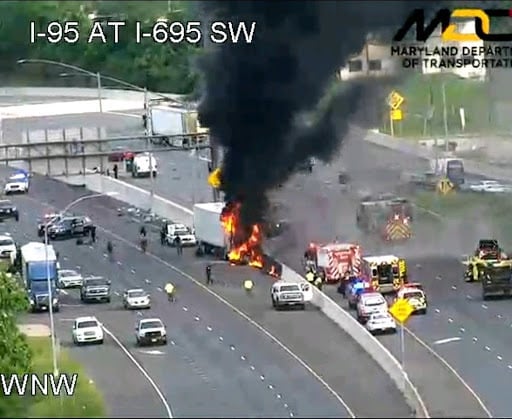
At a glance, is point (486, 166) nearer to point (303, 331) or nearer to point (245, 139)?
point (303, 331)

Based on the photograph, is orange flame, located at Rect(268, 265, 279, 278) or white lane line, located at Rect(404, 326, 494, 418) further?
orange flame, located at Rect(268, 265, 279, 278)

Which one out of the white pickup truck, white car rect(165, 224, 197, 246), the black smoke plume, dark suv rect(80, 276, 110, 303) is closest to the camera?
the black smoke plume

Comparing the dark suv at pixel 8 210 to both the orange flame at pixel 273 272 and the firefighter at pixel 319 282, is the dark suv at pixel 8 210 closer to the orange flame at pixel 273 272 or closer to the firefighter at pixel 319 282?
the orange flame at pixel 273 272

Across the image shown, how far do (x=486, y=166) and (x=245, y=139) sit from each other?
6748 millimetres

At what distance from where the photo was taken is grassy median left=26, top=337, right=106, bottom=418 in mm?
18281

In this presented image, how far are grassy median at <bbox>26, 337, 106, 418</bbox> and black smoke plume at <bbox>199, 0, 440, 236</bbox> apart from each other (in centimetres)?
226

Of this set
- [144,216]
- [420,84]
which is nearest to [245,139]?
[420,84]

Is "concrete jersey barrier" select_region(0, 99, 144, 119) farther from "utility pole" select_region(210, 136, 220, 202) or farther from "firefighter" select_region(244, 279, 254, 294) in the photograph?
"firefighter" select_region(244, 279, 254, 294)

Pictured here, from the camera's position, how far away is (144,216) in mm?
29156

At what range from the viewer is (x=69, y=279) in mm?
27781

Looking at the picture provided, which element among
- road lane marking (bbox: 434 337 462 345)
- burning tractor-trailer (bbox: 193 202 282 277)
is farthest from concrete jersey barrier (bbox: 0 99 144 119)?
road lane marking (bbox: 434 337 462 345)

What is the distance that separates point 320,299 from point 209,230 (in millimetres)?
1548

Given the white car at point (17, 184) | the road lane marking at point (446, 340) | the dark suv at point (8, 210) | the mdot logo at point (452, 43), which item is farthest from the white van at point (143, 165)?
the mdot logo at point (452, 43)

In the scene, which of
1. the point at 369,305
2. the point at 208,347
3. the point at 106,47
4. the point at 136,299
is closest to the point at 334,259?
the point at 369,305
